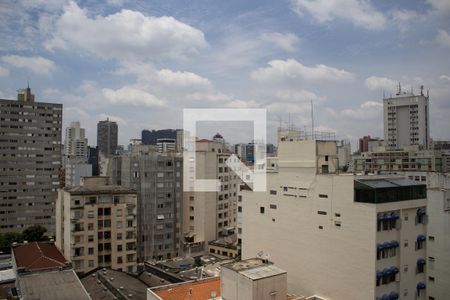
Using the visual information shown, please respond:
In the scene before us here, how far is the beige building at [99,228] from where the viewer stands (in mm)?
21547

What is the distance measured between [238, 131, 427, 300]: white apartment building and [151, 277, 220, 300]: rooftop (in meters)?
2.52

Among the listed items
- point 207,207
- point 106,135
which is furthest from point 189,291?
point 106,135

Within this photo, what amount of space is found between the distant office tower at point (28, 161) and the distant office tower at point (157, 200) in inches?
666

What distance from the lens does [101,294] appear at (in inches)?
670

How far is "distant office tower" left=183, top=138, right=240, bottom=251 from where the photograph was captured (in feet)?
96.5

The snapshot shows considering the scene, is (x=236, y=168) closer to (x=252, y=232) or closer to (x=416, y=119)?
(x=252, y=232)

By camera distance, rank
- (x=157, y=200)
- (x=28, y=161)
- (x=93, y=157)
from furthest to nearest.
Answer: (x=93, y=157) < (x=28, y=161) < (x=157, y=200)

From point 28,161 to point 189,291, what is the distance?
33.1 metres

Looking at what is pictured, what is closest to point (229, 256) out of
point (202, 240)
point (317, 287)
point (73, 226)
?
point (202, 240)

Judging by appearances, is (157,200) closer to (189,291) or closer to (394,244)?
(189,291)

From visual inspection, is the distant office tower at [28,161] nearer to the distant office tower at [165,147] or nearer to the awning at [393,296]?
the distant office tower at [165,147]

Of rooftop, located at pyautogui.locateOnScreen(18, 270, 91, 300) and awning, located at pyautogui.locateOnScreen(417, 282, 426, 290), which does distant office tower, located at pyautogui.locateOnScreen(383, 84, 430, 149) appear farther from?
rooftop, located at pyautogui.locateOnScreen(18, 270, 91, 300)

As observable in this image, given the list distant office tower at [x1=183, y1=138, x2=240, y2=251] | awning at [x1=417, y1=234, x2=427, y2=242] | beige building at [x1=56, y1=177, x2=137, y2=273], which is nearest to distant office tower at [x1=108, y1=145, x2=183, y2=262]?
distant office tower at [x1=183, y1=138, x2=240, y2=251]

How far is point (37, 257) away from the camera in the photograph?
19875 millimetres
